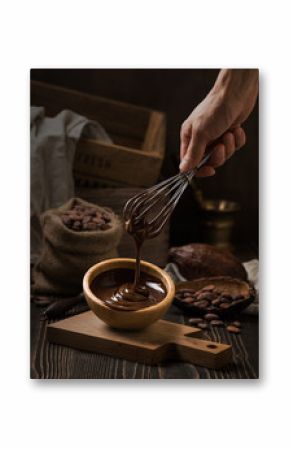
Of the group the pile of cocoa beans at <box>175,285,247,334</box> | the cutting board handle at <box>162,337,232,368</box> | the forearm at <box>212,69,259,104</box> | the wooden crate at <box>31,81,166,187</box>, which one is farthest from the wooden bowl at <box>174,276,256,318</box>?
the forearm at <box>212,69,259,104</box>

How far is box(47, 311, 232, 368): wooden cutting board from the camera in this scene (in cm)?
127

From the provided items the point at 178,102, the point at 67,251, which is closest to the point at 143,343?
the point at 67,251

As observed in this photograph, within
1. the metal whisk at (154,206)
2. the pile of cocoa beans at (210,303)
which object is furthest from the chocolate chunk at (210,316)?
the metal whisk at (154,206)

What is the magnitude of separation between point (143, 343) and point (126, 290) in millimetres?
103

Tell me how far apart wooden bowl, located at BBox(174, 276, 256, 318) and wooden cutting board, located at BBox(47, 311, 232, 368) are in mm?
86

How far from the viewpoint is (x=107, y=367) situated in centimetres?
129

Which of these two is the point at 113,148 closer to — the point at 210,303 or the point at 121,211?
Answer: the point at 121,211

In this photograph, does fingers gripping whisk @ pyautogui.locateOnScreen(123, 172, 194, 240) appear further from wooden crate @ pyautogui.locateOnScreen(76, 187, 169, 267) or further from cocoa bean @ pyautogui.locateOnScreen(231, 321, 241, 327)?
cocoa bean @ pyautogui.locateOnScreen(231, 321, 241, 327)

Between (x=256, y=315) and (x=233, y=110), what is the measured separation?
1.36ft

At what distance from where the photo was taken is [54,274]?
142 centimetres

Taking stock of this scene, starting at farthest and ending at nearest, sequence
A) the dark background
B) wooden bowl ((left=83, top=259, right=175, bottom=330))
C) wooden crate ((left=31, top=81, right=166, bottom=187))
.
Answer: wooden crate ((left=31, top=81, right=166, bottom=187))
the dark background
wooden bowl ((left=83, top=259, right=175, bottom=330))

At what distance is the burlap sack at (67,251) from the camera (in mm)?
1423
